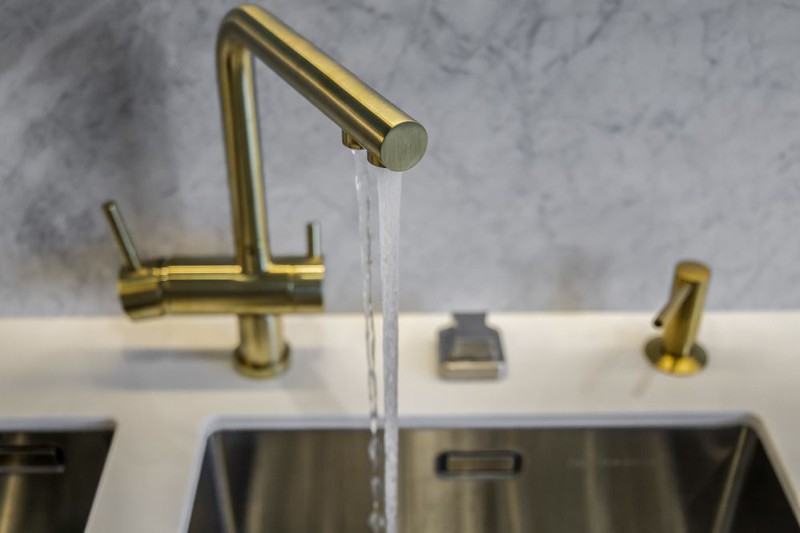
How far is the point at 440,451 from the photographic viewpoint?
0.76m

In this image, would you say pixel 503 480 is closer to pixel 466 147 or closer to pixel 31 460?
pixel 466 147

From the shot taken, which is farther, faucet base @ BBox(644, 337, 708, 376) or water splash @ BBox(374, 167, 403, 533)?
faucet base @ BBox(644, 337, 708, 376)

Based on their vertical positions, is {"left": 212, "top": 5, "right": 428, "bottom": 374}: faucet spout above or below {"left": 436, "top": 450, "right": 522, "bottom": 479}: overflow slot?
above

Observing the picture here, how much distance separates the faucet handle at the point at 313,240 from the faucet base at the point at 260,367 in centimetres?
12

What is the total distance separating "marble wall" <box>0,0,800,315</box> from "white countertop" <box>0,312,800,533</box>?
0.03 m

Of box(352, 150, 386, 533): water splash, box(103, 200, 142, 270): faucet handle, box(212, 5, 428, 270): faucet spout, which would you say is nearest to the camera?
box(212, 5, 428, 270): faucet spout

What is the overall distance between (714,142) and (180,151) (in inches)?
18.8

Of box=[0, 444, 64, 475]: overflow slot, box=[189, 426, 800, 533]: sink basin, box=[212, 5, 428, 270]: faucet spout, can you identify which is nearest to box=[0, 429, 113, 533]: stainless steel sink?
box=[0, 444, 64, 475]: overflow slot

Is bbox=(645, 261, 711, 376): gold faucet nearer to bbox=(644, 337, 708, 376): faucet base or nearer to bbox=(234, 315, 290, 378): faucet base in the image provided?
bbox=(644, 337, 708, 376): faucet base

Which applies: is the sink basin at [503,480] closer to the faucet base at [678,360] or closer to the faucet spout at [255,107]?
the faucet base at [678,360]

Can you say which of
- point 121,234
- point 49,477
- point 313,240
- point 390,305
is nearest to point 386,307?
point 390,305

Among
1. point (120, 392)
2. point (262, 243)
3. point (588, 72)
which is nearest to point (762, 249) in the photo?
point (588, 72)

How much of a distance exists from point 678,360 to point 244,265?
16.3 inches

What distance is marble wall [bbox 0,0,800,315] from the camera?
0.69 metres
